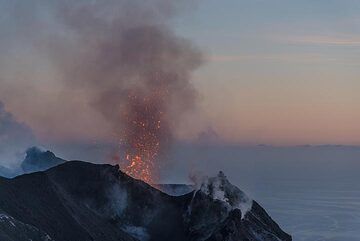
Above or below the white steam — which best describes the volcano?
below

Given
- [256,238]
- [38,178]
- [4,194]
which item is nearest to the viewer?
[4,194]

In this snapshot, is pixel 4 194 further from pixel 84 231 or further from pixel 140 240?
pixel 140 240

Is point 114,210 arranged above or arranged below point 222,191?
below

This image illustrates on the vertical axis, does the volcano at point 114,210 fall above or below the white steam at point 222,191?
below

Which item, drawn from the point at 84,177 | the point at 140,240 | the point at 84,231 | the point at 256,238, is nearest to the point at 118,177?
the point at 84,177

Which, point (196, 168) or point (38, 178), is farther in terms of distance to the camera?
point (196, 168)

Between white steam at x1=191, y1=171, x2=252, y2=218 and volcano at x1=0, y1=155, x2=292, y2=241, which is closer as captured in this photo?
volcano at x1=0, y1=155, x2=292, y2=241

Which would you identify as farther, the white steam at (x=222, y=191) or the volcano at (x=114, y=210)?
the white steam at (x=222, y=191)

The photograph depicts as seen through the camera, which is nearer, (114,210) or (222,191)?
(114,210)
